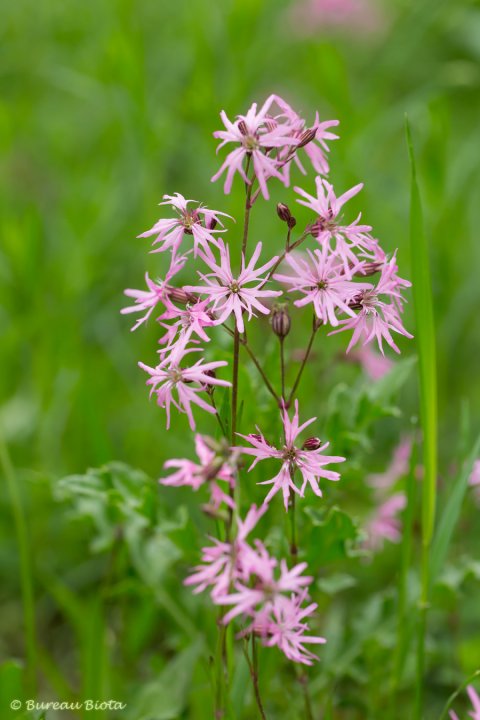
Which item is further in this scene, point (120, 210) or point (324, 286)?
point (120, 210)

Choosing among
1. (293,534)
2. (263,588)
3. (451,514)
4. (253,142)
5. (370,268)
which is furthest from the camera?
(451,514)

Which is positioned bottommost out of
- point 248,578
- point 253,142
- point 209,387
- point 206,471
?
point 248,578

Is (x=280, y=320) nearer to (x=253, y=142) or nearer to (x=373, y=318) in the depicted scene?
(x=373, y=318)

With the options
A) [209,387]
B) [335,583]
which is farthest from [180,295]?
[335,583]

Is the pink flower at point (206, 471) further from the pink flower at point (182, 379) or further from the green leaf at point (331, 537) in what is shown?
the green leaf at point (331, 537)

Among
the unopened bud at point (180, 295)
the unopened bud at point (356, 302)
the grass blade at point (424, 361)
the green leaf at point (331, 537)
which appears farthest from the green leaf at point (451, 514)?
the unopened bud at point (180, 295)

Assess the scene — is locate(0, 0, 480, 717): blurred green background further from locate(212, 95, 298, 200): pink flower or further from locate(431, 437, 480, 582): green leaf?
locate(212, 95, 298, 200): pink flower

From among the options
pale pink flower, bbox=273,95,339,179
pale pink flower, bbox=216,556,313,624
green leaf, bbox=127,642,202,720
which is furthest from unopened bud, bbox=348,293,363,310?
green leaf, bbox=127,642,202,720
